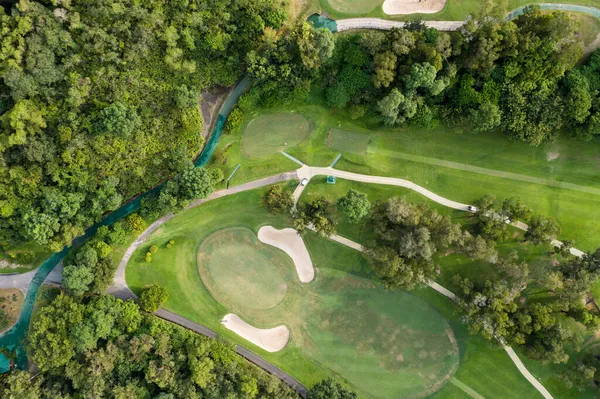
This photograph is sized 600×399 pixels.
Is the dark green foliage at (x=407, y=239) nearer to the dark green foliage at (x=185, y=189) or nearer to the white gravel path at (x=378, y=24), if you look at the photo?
the dark green foliage at (x=185, y=189)

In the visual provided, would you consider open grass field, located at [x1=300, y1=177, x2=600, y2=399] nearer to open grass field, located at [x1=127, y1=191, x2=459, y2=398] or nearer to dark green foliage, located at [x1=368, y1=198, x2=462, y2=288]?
open grass field, located at [x1=127, y1=191, x2=459, y2=398]

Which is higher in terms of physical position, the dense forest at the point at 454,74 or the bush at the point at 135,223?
the dense forest at the point at 454,74

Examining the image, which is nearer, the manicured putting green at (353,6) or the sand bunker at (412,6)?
the sand bunker at (412,6)

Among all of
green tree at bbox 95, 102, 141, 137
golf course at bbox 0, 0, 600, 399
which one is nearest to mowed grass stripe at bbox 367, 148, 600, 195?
golf course at bbox 0, 0, 600, 399

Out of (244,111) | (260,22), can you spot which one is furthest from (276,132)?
(260,22)

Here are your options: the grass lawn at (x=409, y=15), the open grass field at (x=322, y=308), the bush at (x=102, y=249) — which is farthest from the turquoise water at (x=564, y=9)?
the bush at (x=102, y=249)

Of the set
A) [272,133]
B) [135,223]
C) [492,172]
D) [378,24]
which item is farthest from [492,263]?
[135,223]

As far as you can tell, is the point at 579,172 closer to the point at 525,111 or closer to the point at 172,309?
the point at 525,111
